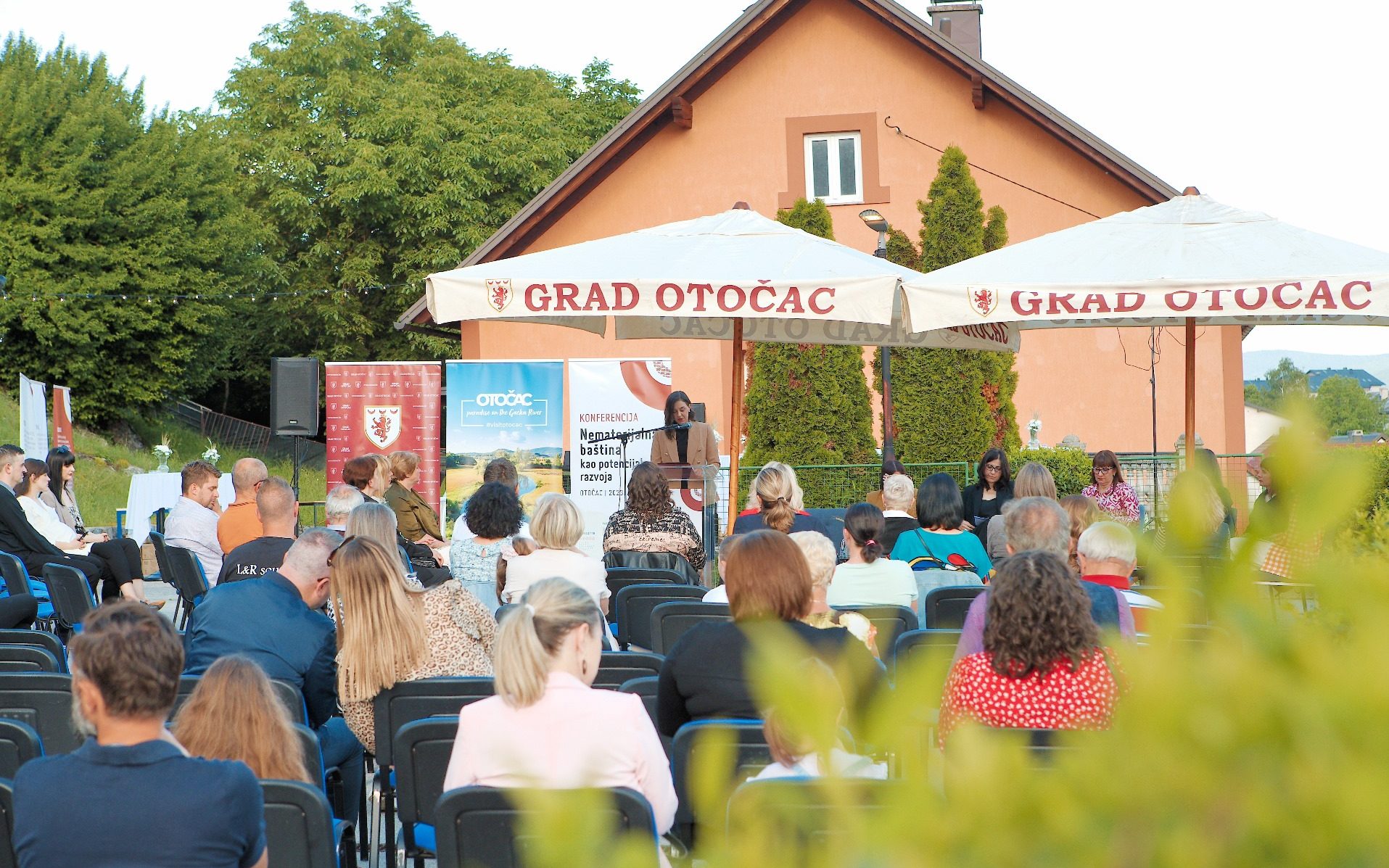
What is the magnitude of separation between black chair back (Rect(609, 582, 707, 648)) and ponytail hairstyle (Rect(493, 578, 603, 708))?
8.59 ft

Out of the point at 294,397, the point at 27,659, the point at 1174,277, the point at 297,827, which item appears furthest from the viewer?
the point at 294,397

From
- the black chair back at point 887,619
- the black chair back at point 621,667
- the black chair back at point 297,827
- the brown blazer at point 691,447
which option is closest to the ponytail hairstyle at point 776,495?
the black chair back at point 887,619

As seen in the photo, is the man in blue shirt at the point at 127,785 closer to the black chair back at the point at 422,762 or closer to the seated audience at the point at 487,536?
the black chair back at the point at 422,762

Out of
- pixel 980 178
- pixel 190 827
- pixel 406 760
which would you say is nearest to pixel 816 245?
pixel 406 760

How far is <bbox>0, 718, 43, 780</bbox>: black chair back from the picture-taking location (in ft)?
12.7

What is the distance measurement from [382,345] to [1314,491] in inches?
1467

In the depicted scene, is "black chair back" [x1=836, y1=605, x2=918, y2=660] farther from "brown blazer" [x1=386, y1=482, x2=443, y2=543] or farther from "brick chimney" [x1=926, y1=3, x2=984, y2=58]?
"brick chimney" [x1=926, y1=3, x2=984, y2=58]

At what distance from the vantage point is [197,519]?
29.6 ft

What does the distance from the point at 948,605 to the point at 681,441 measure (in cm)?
570

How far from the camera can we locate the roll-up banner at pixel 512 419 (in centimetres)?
1509

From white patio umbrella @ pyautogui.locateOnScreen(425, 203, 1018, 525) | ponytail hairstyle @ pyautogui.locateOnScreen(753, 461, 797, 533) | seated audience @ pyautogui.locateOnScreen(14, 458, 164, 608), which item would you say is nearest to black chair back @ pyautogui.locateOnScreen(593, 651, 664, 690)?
ponytail hairstyle @ pyautogui.locateOnScreen(753, 461, 797, 533)

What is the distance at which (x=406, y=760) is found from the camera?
4.08 metres

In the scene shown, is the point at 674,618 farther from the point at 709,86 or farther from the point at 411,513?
the point at 709,86

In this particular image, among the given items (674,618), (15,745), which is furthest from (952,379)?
(15,745)
